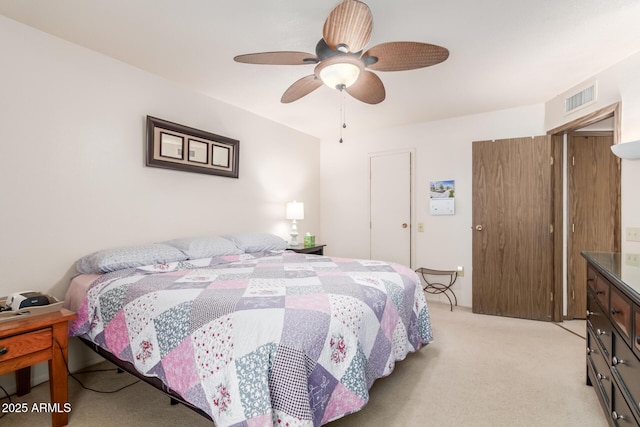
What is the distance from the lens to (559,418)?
1.74 m

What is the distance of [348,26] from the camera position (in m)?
1.54

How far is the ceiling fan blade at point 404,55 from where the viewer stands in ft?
5.62

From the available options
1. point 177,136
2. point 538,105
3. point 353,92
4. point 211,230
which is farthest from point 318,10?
point 538,105

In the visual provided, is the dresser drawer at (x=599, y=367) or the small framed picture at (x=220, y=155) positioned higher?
the small framed picture at (x=220, y=155)

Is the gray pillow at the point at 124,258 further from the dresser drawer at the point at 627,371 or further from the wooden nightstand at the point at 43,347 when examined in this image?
the dresser drawer at the point at 627,371

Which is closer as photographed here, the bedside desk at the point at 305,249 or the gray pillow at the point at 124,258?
the gray pillow at the point at 124,258

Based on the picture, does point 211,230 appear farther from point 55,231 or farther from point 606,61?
point 606,61

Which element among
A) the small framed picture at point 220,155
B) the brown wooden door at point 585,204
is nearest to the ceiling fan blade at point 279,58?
the small framed picture at point 220,155

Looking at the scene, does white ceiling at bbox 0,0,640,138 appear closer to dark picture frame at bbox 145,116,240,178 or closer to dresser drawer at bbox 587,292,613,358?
dark picture frame at bbox 145,116,240,178

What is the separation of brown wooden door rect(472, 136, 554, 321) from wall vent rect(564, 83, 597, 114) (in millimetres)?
397

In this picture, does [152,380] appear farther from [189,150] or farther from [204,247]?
[189,150]

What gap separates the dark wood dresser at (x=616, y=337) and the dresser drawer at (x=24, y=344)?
8.86 ft

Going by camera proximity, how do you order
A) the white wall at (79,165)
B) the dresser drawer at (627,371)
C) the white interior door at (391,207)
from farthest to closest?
the white interior door at (391,207) → the white wall at (79,165) → the dresser drawer at (627,371)

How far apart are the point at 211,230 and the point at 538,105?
12.9 feet
